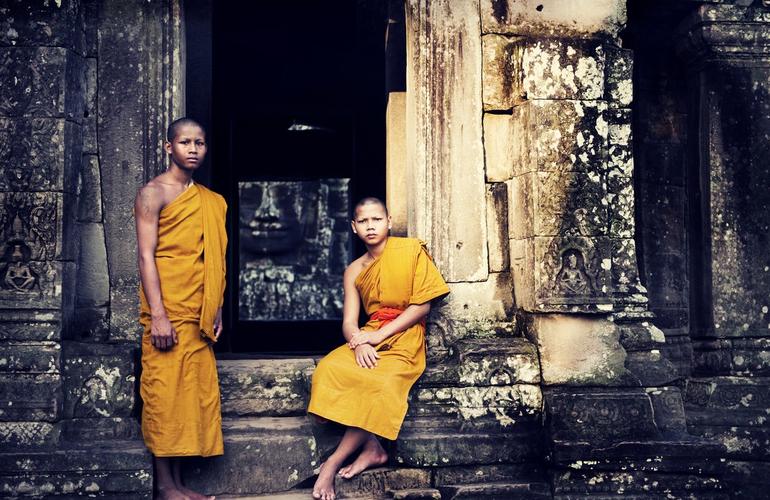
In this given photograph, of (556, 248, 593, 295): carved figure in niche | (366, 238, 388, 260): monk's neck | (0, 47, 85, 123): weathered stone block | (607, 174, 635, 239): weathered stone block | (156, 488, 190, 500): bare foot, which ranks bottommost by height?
(156, 488, 190, 500): bare foot

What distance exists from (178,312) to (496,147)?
2027 mm

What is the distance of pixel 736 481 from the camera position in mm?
4930

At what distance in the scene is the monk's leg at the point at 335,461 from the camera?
3.97 meters

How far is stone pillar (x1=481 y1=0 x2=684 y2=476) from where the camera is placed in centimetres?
430

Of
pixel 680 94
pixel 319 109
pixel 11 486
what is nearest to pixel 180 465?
pixel 11 486

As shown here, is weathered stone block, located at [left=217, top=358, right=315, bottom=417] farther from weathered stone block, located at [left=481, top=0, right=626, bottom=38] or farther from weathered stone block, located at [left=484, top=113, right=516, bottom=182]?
weathered stone block, located at [left=481, top=0, right=626, bottom=38]

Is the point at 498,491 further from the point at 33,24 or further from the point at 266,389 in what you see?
the point at 33,24

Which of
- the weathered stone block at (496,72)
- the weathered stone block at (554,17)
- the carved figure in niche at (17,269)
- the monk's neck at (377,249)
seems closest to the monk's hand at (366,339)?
the monk's neck at (377,249)

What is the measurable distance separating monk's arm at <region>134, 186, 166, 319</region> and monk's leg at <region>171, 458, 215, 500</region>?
77cm

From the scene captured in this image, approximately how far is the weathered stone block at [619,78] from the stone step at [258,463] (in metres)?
2.55

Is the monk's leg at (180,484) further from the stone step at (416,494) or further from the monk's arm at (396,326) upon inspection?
the monk's arm at (396,326)

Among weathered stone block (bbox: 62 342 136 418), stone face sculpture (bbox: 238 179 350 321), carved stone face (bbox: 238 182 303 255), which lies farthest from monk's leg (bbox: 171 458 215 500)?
carved stone face (bbox: 238 182 303 255)

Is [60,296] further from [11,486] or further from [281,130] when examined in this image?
[281,130]

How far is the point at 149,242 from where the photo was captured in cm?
394
